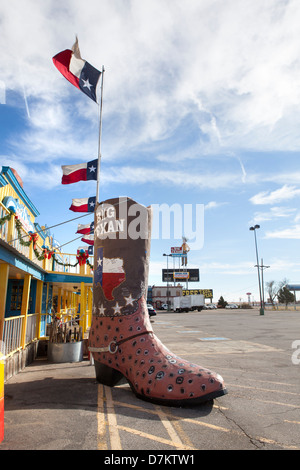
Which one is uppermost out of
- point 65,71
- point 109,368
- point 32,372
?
point 65,71

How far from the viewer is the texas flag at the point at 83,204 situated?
29.8 ft

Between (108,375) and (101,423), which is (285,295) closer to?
(108,375)

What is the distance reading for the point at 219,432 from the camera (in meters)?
3.06

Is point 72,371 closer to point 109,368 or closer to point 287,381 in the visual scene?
point 109,368

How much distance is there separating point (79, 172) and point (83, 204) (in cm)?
204

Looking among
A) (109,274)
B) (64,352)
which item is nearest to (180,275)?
(64,352)

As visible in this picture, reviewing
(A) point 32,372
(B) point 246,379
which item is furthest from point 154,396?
(A) point 32,372

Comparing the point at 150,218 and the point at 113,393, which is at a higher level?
the point at 150,218

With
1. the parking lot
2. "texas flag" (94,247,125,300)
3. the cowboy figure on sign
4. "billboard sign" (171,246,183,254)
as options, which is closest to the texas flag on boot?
"texas flag" (94,247,125,300)

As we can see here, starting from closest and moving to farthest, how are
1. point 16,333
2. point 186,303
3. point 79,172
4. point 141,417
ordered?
1. point 141,417
2. point 16,333
3. point 79,172
4. point 186,303

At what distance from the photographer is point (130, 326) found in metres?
4.63

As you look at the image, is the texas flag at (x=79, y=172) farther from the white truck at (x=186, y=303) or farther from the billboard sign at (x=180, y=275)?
the billboard sign at (x=180, y=275)

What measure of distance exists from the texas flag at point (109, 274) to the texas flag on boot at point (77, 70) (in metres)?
4.19
